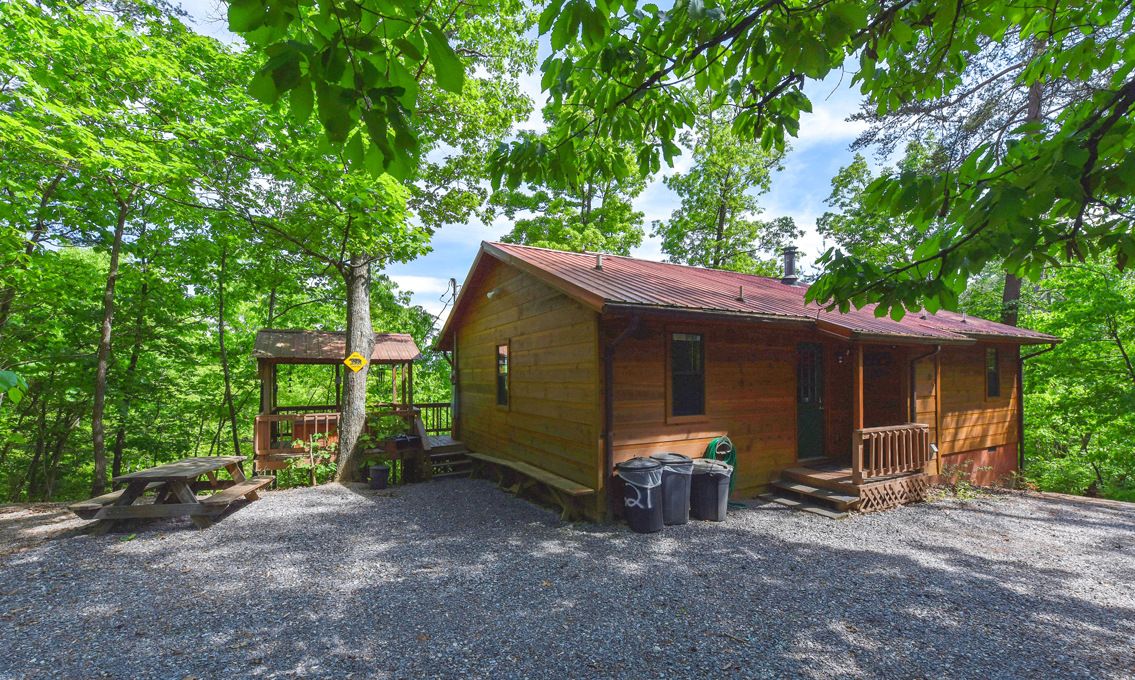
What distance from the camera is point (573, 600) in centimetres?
426

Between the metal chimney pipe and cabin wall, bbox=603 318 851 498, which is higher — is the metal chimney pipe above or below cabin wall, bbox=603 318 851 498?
above

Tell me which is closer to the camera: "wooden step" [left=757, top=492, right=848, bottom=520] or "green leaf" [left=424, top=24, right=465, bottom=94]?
"green leaf" [left=424, top=24, right=465, bottom=94]

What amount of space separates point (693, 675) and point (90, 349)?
14.4 meters

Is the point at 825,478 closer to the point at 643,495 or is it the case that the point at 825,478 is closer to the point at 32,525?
the point at 643,495

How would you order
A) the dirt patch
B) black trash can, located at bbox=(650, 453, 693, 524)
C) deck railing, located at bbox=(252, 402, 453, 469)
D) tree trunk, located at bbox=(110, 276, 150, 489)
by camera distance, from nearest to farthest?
the dirt patch, black trash can, located at bbox=(650, 453, 693, 524), deck railing, located at bbox=(252, 402, 453, 469), tree trunk, located at bbox=(110, 276, 150, 489)

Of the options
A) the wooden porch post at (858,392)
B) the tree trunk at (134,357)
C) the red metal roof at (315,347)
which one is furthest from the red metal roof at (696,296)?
the tree trunk at (134,357)

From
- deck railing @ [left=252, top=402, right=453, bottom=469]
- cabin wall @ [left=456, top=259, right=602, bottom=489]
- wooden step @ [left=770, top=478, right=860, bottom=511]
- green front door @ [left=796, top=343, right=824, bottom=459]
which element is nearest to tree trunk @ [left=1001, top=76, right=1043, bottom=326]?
green front door @ [left=796, top=343, right=824, bottom=459]

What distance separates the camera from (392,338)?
12.3m

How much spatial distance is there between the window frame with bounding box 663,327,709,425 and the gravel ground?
1.53 m

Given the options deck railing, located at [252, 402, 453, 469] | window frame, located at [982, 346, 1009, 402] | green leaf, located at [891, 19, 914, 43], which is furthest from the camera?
window frame, located at [982, 346, 1009, 402]

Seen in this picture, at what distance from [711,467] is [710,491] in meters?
0.32

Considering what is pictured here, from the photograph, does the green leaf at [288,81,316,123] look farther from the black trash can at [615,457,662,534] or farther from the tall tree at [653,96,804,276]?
the tall tree at [653,96,804,276]

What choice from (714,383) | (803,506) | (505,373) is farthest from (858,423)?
(505,373)

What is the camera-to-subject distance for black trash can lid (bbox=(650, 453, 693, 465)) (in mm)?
6409
